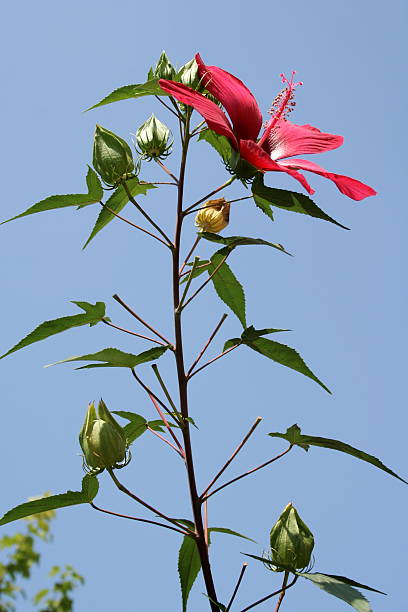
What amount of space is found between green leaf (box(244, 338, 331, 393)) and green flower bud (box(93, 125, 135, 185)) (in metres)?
0.47

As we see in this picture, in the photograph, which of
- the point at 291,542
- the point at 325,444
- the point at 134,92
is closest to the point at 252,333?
the point at 325,444

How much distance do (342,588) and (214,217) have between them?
34.7 inches

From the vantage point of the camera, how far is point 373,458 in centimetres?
141

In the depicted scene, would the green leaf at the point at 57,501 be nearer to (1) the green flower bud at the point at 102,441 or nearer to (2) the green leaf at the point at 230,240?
(1) the green flower bud at the point at 102,441

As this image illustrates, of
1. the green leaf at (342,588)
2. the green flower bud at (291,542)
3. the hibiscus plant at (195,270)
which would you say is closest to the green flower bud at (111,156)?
the hibiscus plant at (195,270)

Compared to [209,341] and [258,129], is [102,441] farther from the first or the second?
[258,129]

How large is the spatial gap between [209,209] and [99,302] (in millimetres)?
A: 392

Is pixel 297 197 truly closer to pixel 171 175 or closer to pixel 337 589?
pixel 171 175

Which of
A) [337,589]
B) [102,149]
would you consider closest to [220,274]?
[102,149]

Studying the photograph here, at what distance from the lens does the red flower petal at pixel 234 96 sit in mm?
1498

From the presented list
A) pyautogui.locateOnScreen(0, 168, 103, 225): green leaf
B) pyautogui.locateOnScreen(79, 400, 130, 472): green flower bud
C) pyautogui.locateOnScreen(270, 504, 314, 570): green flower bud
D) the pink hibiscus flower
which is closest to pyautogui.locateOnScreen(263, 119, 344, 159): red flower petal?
the pink hibiscus flower

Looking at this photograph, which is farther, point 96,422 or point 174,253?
point 174,253

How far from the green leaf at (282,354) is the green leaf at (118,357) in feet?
0.69

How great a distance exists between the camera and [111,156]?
1.45 m
